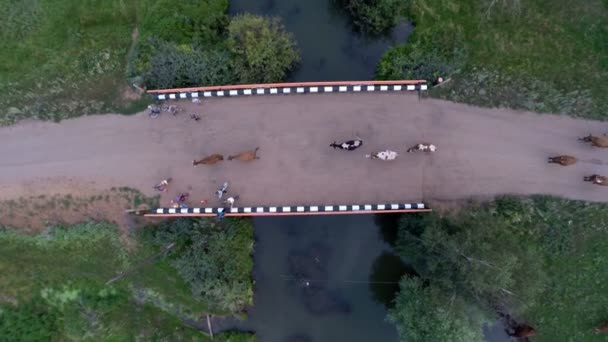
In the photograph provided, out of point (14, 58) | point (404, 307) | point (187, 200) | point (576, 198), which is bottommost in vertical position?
point (404, 307)

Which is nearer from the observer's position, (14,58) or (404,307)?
(404,307)

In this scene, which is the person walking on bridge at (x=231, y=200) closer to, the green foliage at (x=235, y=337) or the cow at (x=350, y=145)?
the cow at (x=350, y=145)

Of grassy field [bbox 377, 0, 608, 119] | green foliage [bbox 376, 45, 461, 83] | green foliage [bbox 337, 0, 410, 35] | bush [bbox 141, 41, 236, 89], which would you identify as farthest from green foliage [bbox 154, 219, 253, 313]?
green foliage [bbox 337, 0, 410, 35]

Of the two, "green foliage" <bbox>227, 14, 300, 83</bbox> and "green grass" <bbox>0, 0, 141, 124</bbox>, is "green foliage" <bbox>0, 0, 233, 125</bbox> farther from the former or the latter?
"green foliage" <bbox>227, 14, 300, 83</bbox>

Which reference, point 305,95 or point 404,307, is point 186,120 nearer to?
point 305,95

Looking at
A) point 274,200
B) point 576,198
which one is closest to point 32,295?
point 274,200

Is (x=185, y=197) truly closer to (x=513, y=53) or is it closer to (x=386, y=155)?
(x=386, y=155)

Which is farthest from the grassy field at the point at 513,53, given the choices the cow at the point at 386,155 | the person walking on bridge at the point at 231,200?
the person walking on bridge at the point at 231,200
